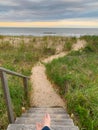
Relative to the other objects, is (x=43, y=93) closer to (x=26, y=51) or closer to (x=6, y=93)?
(x=6, y=93)

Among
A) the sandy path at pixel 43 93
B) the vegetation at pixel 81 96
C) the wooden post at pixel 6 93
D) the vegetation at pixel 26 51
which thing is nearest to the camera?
the wooden post at pixel 6 93

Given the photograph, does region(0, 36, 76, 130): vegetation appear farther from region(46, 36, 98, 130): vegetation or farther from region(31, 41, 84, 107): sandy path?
region(46, 36, 98, 130): vegetation

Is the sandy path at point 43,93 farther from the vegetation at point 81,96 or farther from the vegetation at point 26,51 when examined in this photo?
the vegetation at point 26,51

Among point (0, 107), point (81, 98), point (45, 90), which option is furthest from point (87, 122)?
point (45, 90)

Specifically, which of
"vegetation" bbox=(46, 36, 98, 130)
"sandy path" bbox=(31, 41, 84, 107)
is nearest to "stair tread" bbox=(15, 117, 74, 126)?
"vegetation" bbox=(46, 36, 98, 130)

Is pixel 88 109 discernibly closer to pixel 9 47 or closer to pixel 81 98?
pixel 81 98

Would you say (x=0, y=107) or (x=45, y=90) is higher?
(x=0, y=107)

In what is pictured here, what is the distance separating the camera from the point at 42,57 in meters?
15.5

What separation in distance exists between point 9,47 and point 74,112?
13.2 metres

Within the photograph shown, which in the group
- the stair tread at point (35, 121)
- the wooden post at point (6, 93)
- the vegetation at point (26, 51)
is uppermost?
the wooden post at point (6, 93)

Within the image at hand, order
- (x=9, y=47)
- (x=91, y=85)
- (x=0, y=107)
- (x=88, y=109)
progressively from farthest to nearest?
(x=9, y=47) → (x=91, y=85) → (x=88, y=109) → (x=0, y=107)

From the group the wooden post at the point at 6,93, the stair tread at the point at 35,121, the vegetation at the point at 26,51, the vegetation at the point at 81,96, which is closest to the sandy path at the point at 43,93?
the vegetation at the point at 81,96

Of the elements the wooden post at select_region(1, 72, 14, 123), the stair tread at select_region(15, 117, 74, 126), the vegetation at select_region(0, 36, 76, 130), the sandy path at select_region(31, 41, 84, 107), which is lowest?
the sandy path at select_region(31, 41, 84, 107)

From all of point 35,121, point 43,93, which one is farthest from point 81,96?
point 43,93
